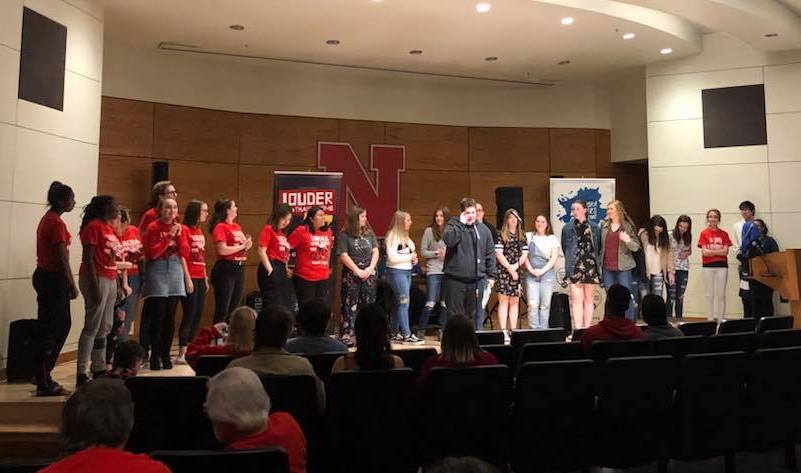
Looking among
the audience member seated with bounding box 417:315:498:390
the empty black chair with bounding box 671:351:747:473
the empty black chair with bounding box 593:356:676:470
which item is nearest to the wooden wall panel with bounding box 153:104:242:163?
the audience member seated with bounding box 417:315:498:390

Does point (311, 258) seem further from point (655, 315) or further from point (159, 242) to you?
point (655, 315)

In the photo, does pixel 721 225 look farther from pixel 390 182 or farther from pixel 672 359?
pixel 672 359

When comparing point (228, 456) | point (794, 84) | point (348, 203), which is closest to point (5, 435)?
point (228, 456)

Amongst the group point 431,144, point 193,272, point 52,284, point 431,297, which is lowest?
point 431,297

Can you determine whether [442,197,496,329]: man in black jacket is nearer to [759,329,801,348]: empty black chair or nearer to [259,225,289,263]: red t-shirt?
[259,225,289,263]: red t-shirt

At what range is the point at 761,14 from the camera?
7.47m

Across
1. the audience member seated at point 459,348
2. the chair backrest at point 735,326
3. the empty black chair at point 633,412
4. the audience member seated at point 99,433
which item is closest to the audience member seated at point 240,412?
the audience member seated at point 99,433

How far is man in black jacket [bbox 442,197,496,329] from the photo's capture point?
6.32m

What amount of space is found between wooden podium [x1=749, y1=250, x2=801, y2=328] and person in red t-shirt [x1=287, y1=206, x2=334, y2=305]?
15.2ft

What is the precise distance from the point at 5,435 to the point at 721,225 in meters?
8.47

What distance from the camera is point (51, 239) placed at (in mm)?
4125

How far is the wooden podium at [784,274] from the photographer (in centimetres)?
646

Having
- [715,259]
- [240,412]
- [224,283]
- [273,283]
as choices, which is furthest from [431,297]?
[240,412]

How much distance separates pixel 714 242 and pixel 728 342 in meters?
4.80
